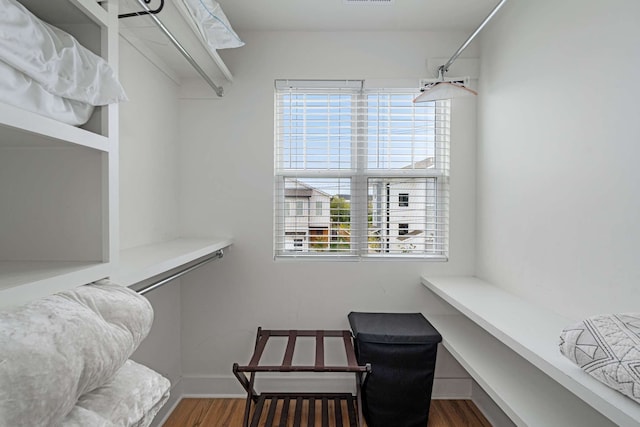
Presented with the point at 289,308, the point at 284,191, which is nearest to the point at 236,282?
the point at 289,308

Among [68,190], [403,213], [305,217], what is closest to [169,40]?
[68,190]

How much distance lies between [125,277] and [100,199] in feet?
0.85

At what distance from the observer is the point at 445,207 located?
2209 millimetres

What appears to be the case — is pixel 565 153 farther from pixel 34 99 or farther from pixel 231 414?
pixel 231 414

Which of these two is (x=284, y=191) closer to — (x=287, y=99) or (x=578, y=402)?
(x=287, y=99)

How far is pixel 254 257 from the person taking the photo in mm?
2164

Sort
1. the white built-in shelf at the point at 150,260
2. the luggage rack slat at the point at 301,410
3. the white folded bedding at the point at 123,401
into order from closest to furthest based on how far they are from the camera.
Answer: the white folded bedding at the point at 123,401 < the white built-in shelf at the point at 150,260 < the luggage rack slat at the point at 301,410

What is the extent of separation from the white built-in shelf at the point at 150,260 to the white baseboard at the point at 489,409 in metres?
1.86

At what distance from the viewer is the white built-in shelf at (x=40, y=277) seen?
0.66 meters

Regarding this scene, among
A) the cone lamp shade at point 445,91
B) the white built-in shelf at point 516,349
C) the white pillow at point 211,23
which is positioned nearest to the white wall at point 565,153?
the white built-in shelf at point 516,349

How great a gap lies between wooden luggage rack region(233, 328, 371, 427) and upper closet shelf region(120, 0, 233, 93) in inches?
62.8

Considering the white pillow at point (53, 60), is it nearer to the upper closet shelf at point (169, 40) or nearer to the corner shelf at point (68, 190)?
Result: the corner shelf at point (68, 190)

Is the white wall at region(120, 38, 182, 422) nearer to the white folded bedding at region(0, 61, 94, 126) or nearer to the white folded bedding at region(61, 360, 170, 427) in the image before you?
the white folded bedding at region(0, 61, 94, 126)

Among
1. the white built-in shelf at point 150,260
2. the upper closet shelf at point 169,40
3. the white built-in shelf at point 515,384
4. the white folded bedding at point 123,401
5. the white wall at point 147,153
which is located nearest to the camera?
the white folded bedding at point 123,401
